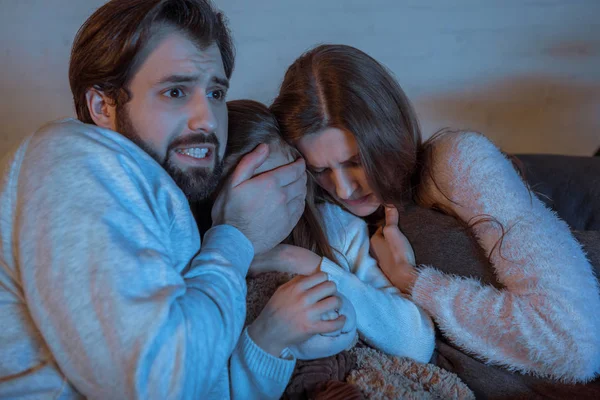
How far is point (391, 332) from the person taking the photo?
125 cm

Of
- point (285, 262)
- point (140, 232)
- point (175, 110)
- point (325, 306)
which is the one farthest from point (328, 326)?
point (175, 110)

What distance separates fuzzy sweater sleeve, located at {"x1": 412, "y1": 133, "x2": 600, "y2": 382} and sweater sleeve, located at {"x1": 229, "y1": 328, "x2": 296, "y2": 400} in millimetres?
427

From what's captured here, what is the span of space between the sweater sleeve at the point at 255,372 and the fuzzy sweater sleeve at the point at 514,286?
16.8 inches

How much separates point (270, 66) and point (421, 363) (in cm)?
146

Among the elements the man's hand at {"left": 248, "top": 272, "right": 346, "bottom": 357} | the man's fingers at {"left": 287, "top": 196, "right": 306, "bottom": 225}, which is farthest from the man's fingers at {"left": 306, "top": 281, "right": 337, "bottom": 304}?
the man's fingers at {"left": 287, "top": 196, "right": 306, "bottom": 225}

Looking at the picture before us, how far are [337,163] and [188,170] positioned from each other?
0.40 meters

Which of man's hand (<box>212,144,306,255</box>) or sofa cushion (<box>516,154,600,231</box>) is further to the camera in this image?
sofa cushion (<box>516,154,600,231</box>)

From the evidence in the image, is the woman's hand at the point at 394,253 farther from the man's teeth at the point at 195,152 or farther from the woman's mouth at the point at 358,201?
the man's teeth at the point at 195,152

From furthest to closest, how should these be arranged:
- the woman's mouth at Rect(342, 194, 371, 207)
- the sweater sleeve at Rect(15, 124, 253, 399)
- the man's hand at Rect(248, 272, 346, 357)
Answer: the woman's mouth at Rect(342, 194, 371, 207)
the man's hand at Rect(248, 272, 346, 357)
the sweater sleeve at Rect(15, 124, 253, 399)

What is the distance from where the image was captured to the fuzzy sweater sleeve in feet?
3.73

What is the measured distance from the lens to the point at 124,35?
41.8 inches

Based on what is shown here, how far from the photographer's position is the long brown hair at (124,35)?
1061mm

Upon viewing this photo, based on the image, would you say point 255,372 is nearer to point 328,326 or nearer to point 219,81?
point 328,326

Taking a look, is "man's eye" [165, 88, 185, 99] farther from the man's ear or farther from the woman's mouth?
the woman's mouth
